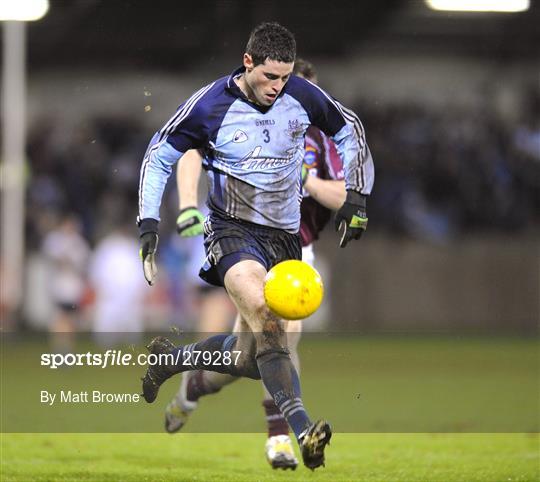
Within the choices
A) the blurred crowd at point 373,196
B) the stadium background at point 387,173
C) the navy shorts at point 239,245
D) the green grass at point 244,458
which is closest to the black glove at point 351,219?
the navy shorts at point 239,245

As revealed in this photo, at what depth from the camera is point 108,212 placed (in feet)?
76.5

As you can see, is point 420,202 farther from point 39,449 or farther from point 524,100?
point 39,449

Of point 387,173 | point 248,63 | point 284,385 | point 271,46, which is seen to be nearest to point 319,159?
point 248,63

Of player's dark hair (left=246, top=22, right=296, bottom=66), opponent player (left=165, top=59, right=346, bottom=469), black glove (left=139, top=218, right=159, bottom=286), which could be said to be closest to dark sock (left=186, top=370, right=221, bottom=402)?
opponent player (left=165, top=59, right=346, bottom=469)

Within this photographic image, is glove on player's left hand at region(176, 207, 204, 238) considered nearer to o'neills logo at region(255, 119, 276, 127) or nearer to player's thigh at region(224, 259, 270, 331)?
player's thigh at region(224, 259, 270, 331)

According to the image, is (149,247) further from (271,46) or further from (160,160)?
(271,46)

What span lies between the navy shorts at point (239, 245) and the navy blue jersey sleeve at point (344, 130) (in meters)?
0.56

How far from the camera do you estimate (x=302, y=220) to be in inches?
368

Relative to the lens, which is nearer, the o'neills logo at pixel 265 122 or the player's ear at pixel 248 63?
the player's ear at pixel 248 63

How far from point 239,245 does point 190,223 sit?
35.0 inches

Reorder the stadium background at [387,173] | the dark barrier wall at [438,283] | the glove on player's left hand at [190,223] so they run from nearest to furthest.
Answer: the glove on player's left hand at [190,223] < the stadium background at [387,173] < the dark barrier wall at [438,283]

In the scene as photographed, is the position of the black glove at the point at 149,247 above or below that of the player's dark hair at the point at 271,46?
below

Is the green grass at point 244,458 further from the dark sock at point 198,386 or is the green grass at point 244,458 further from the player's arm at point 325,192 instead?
the player's arm at point 325,192

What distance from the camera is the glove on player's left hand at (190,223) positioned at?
27.6 ft
